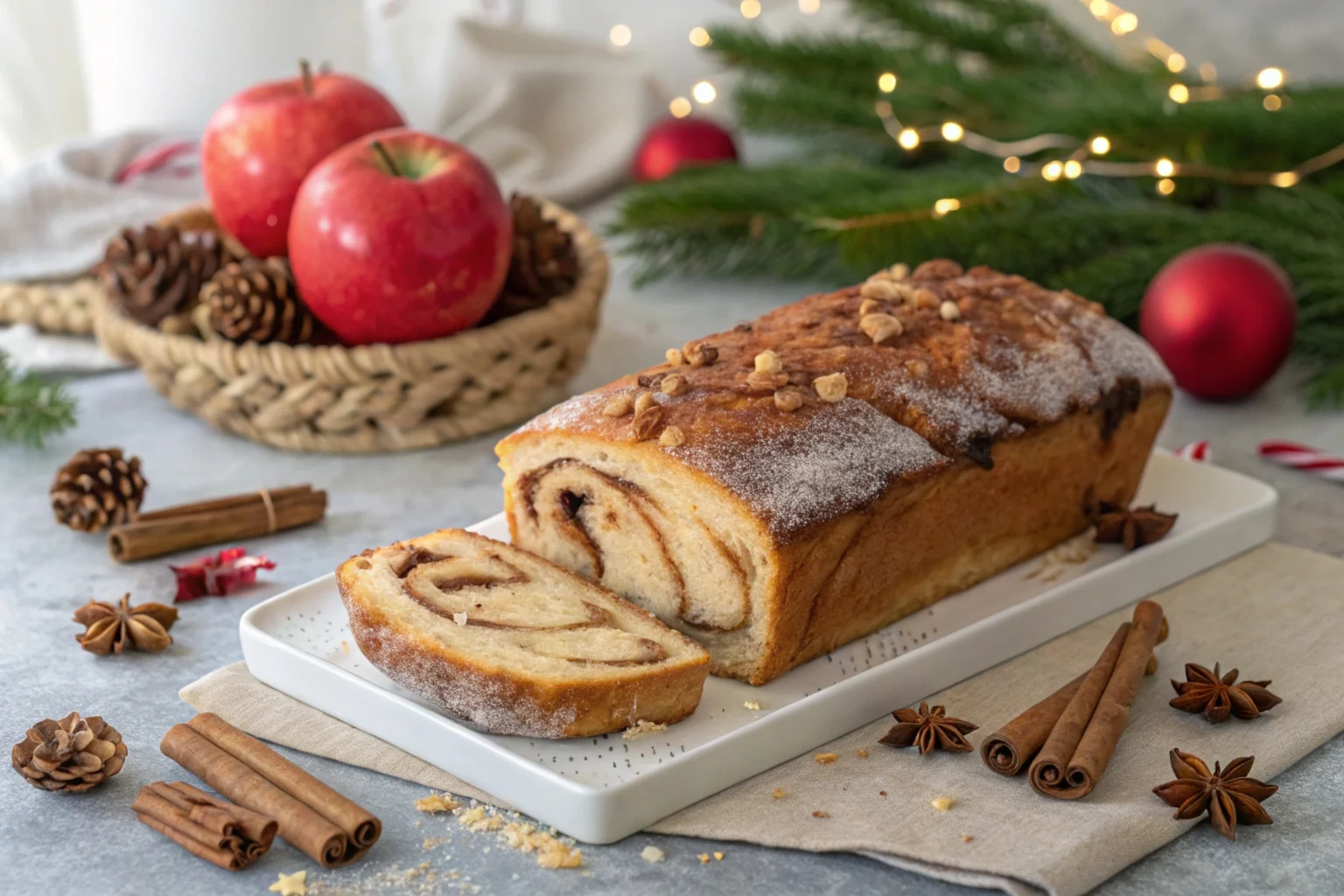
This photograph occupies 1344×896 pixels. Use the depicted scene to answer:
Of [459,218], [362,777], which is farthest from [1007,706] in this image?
[459,218]

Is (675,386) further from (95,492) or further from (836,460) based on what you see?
(95,492)

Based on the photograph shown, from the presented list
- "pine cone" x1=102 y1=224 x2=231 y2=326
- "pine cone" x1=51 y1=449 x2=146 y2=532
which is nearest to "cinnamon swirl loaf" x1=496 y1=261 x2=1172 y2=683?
"pine cone" x1=51 y1=449 x2=146 y2=532

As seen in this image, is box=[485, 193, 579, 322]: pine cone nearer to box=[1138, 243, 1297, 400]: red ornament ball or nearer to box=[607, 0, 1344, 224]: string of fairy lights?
box=[607, 0, 1344, 224]: string of fairy lights

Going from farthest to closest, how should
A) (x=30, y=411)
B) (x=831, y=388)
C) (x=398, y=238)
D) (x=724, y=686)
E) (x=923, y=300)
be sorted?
(x=30, y=411)
(x=398, y=238)
(x=923, y=300)
(x=831, y=388)
(x=724, y=686)

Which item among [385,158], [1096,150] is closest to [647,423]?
[385,158]

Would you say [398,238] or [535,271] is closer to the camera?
[398,238]

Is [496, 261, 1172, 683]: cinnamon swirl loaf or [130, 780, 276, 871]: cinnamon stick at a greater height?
[496, 261, 1172, 683]: cinnamon swirl loaf
